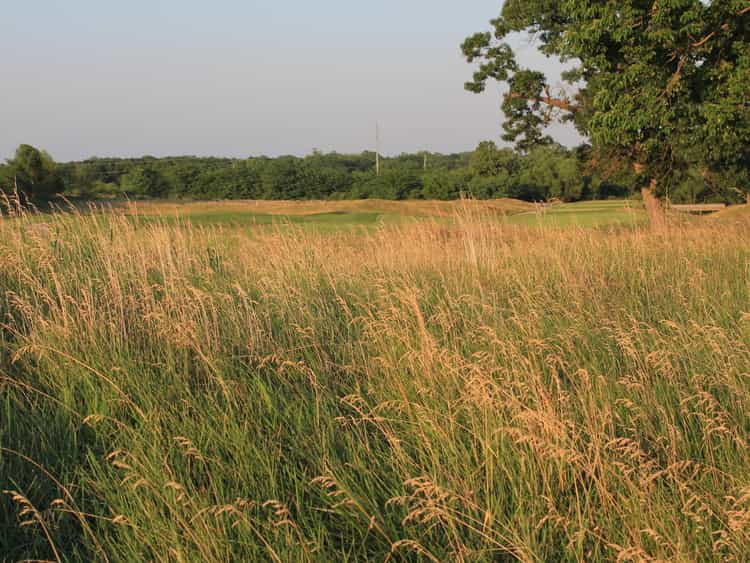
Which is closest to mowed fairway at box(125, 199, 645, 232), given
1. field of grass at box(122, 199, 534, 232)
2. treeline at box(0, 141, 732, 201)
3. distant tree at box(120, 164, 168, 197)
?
field of grass at box(122, 199, 534, 232)

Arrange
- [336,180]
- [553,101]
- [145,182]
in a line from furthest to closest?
[336,180]
[145,182]
[553,101]

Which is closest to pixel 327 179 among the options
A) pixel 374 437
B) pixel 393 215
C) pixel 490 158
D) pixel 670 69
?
pixel 490 158

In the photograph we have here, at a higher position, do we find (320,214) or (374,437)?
(320,214)

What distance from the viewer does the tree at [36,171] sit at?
31848 millimetres

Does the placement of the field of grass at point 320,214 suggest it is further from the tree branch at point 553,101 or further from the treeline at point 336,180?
the treeline at point 336,180

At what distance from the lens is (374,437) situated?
272 centimetres

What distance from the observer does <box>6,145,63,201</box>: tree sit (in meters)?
31.8

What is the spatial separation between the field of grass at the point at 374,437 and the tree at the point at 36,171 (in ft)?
103

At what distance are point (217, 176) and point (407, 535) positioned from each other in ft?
265

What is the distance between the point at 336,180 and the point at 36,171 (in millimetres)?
52889

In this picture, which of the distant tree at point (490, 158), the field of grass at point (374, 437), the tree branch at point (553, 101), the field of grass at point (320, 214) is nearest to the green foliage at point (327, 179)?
the distant tree at point (490, 158)

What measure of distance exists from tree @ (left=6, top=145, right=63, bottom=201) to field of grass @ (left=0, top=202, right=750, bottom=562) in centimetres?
3132

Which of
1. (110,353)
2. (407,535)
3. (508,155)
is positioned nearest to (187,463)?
(407,535)

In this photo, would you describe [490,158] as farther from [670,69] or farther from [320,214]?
[670,69]
